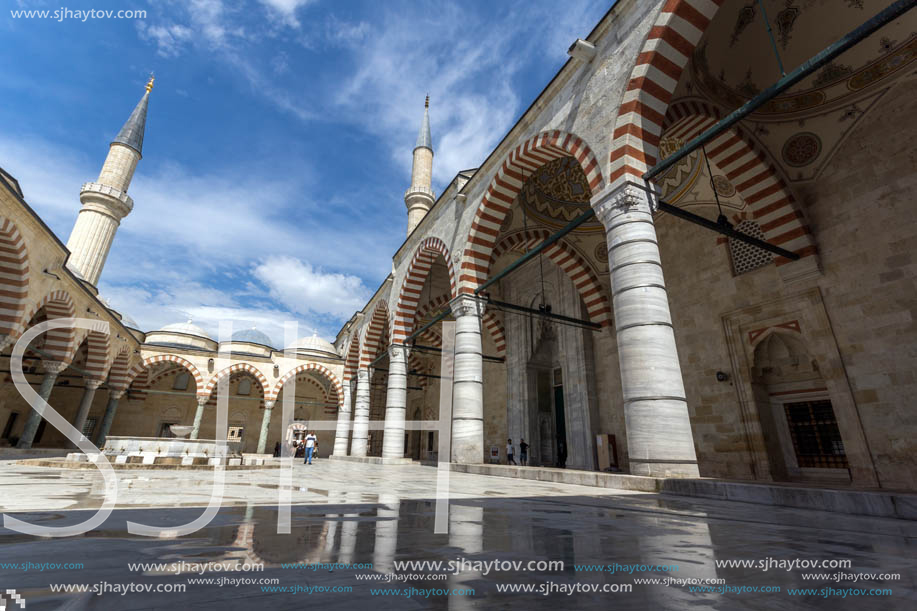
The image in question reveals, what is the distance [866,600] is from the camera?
994 mm

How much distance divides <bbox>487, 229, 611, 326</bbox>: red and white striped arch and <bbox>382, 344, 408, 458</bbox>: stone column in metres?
3.81

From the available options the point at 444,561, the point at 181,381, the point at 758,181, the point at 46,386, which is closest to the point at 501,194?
the point at 758,181

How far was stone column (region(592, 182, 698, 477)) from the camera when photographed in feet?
15.2

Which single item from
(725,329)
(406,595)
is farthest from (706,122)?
(406,595)

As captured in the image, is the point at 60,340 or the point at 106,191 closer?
the point at 60,340

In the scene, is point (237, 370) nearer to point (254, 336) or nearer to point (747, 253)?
point (254, 336)

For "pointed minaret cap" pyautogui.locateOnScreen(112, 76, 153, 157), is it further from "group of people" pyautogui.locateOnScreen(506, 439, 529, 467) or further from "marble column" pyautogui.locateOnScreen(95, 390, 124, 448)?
"group of people" pyautogui.locateOnScreen(506, 439, 529, 467)

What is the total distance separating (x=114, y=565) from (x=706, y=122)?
9871 mm

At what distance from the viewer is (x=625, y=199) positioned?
5.53m

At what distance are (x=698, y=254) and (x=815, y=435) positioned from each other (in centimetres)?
406

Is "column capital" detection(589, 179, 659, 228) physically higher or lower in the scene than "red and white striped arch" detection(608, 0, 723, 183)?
lower

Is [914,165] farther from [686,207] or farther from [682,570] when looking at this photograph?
[682,570]

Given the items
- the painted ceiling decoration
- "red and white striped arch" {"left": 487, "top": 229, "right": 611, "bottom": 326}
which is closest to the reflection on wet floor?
the painted ceiling decoration

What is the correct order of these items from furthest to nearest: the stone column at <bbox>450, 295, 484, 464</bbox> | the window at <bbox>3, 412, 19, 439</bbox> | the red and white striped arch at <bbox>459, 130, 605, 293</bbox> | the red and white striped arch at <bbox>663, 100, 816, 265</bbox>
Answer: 1. the window at <bbox>3, 412, 19, 439</bbox>
2. the stone column at <bbox>450, 295, 484, 464</bbox>
3. the red and white striped arch at <bbox>663, 100, 816, 265</bbox>
4. the red and white striped arch at <bbox>459, 130, 605, 293</bbox>
